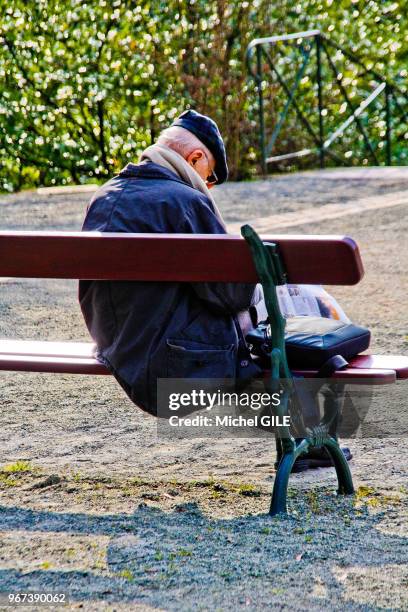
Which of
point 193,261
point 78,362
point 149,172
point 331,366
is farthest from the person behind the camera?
point 78,362

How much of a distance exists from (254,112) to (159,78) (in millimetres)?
1028

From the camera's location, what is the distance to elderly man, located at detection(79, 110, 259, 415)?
147 inches

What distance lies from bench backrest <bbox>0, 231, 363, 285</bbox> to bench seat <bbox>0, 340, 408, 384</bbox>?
36 centimetres

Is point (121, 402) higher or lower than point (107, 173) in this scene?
higher

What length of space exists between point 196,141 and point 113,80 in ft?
29.0

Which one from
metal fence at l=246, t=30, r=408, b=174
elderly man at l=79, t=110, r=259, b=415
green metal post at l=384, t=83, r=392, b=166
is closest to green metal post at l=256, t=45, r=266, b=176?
metal fence at l=246, t=30, r=408, b=174

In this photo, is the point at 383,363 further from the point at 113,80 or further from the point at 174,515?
the point at 113,80

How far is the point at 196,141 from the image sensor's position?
4.17 m

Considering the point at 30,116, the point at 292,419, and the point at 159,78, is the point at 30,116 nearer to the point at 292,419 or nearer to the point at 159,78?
the point at 159,78

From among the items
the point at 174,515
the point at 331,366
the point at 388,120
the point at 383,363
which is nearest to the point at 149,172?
the point at 331,366

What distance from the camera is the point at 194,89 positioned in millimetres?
12344

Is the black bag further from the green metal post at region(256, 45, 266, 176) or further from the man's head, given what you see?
the green metal post at region(256, 45, 266, 176)

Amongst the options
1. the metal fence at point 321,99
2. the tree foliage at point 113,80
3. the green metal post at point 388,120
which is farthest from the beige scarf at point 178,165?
the green metal post at point 388,120

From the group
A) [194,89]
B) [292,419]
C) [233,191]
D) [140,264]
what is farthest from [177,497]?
[194,89]
